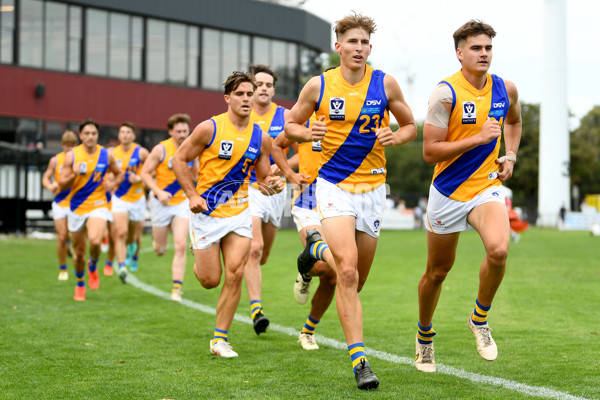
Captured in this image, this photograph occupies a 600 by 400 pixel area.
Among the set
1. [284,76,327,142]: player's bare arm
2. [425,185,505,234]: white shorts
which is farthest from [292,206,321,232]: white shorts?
[425,185,505,234]: white shorts

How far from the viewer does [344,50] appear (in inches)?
259

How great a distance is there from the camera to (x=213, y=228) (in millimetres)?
7750

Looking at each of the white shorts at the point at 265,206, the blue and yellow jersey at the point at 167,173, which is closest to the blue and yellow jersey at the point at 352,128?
the white shorts at the point at 265,206

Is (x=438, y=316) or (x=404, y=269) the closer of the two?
(x=438, y=316)

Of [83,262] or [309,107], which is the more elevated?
[309,107]

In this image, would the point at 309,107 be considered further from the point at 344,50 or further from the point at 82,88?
the point at 82,88

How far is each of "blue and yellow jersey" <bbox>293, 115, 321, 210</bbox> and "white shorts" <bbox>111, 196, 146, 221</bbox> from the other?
773cm

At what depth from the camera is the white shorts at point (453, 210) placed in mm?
6402

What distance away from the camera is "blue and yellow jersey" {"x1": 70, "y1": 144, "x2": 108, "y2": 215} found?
12.2 m

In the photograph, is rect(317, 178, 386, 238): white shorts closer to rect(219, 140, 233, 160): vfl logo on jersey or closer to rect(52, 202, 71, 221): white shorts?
rect(219, 140, 233, 160): vfl logo on jersey

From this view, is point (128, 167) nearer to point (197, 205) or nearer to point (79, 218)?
point (79, 218)

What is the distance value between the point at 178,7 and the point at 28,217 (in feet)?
44.7

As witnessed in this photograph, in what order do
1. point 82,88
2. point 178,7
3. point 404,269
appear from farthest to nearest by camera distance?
point 178,7 → point 82,88 → point 404,269

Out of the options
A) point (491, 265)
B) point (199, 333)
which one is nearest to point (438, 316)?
point (199, 333)
